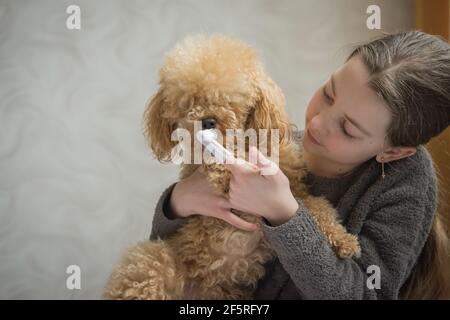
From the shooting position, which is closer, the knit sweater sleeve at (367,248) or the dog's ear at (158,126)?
the knit sweater sleeve at (367,248)

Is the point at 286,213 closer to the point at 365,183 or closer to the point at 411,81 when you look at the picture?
the point at 365,183

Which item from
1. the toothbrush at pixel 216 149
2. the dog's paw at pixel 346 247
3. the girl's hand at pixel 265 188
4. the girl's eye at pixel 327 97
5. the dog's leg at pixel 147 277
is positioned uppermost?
the girl's eye at pixel 327 97

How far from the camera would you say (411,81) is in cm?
77

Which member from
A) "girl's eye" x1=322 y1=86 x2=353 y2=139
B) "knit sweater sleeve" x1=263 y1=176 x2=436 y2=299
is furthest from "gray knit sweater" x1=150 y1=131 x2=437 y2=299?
"girl's eye" x1=322 y1=86 x2=353 y2=139

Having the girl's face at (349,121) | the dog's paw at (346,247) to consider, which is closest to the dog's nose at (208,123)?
the girl's face at (349,121)

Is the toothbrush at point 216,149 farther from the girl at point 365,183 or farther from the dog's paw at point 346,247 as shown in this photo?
the dog's paw at point 346,247

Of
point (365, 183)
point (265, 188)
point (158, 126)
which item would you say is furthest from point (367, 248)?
point (158, 126)

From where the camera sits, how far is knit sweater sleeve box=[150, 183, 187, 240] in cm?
88

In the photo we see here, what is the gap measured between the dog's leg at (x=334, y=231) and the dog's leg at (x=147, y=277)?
0.99ft

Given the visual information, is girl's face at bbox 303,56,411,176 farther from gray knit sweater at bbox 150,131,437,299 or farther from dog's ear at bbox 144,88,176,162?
dog's ear at bbox 144,88,176,162

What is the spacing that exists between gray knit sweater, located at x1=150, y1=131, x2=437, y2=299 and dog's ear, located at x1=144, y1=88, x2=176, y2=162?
0.14 metres

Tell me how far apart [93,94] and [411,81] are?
69cm

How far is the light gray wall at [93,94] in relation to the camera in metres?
0.90
